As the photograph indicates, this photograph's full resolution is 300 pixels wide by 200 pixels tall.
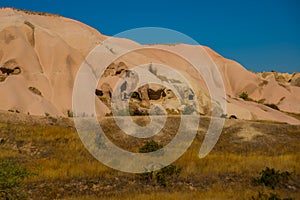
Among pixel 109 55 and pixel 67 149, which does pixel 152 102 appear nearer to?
pixel 109 55

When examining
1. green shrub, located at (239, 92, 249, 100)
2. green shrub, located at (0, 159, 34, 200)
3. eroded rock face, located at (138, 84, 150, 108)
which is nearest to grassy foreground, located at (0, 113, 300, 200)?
green shrub, located at (0, 159, 34, 200)

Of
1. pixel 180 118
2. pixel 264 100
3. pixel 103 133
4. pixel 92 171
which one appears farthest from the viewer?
pixel 264 100

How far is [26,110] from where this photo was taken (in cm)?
3198

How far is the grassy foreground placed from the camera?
1247cm

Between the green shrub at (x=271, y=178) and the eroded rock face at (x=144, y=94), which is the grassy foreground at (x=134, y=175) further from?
the eroded rock face at (x=144, y=94)

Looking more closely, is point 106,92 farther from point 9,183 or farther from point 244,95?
point 244,95

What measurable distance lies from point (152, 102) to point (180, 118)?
1444 centimetres

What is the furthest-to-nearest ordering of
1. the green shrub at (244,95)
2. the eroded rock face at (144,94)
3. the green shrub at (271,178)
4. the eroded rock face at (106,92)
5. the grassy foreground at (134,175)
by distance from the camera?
the green shrub at (244,95)
the eroded rock face at (106,92)
the eroded rock face at (144,94)
the green shrub at (271,178)
the grassy foreground at (134,175)

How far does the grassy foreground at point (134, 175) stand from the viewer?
1247 centimetres

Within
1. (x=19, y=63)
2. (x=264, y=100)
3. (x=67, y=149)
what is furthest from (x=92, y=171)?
(x=264, y=100)

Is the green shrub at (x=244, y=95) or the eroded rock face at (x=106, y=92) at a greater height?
the green shrub at (x=244, y=95)

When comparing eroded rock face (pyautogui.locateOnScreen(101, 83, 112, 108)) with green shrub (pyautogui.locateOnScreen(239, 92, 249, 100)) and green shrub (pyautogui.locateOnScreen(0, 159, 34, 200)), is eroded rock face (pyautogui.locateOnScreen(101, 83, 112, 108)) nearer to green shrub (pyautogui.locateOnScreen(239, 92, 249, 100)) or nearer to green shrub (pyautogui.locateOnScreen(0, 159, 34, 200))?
green shrub (pyautogui.locateOnScreen(0, 159, 34, 200))

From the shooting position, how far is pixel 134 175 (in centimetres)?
1508

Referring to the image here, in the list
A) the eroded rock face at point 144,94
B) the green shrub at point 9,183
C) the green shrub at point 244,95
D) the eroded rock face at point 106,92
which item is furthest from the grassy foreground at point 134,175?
the green shrub at point 244,95
